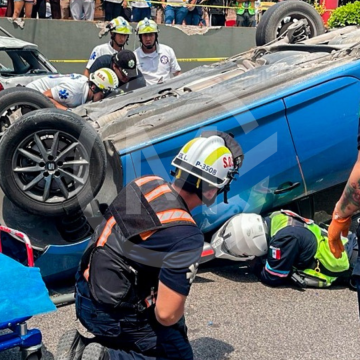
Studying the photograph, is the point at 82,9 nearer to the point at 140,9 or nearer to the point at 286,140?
the point at 140,9

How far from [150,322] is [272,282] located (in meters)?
2.09

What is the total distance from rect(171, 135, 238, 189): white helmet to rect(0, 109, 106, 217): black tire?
1.51 meters

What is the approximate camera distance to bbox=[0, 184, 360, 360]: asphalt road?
12.5ft

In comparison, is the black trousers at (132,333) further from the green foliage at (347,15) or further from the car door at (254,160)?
the green foliage at (347,15)

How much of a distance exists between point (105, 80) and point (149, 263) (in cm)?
349

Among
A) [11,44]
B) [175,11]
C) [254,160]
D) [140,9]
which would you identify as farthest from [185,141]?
[175,11]

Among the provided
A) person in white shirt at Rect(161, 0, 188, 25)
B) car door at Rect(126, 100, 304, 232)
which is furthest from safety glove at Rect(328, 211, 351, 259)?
person in white shirt at Rect(161, 0, 188, 25)

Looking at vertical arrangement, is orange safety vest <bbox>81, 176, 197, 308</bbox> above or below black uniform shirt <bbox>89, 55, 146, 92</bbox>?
above

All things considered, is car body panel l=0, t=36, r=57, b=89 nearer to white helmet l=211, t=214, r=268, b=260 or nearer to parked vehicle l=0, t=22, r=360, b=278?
parked vehicle l=0, t=22, r=360, b=278

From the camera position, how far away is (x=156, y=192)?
8.74 ft

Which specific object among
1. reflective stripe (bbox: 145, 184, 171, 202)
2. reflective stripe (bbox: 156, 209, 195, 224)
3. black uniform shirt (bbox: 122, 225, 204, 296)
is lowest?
black uniform shirt (bbox: 122, 225, 204, 296)

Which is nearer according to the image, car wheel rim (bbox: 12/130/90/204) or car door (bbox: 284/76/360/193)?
car wheel rim (bbox: 12/130/90/204)

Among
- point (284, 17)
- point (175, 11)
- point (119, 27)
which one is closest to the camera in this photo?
point (284, 17)

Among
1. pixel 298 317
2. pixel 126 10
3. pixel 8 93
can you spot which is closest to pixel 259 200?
pixel 298 317
